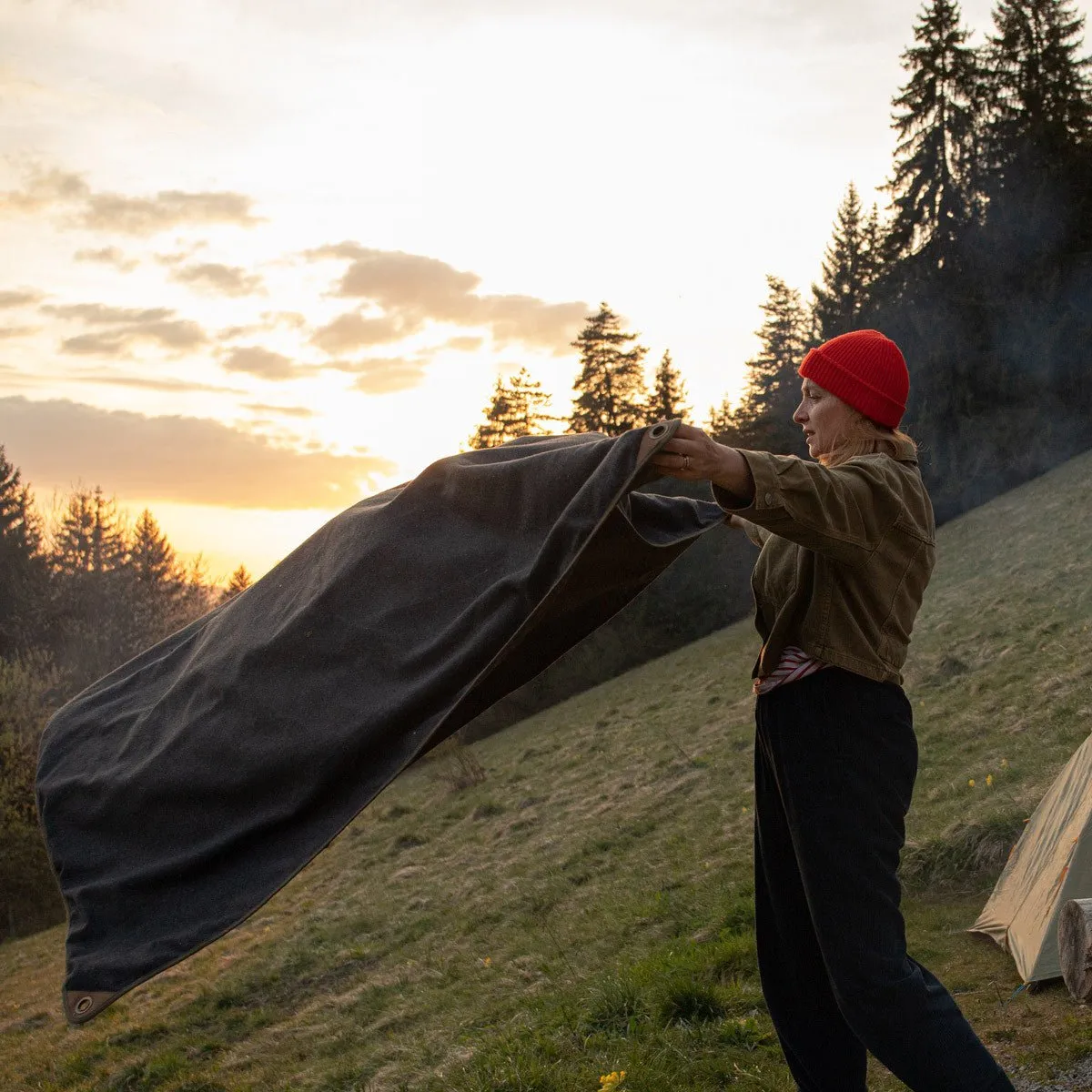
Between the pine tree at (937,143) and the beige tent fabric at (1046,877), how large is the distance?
30.4m

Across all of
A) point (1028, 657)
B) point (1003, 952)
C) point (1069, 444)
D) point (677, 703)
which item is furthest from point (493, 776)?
point (1069, 444)

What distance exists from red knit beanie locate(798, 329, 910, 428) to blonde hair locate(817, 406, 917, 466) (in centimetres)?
3

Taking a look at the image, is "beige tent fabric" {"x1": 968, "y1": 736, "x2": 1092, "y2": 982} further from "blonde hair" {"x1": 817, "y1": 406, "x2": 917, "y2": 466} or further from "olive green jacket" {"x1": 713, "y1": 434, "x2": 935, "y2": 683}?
"blonde hair" {"x1": 817, "y1": 406, "x2": 917, "y2": 466}

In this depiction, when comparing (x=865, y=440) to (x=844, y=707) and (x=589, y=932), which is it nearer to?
(x=844, y=707)

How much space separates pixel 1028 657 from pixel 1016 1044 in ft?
24.9

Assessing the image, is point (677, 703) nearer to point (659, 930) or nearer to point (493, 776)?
point (493, 776)

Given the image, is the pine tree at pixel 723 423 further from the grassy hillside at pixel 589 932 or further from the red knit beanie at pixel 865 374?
the red knit beanie at pixel 865 374

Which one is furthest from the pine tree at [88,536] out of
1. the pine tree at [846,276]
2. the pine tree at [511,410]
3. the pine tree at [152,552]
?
the pine tree at [846,276]

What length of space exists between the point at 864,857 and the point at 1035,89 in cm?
3485

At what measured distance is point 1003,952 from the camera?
510cm

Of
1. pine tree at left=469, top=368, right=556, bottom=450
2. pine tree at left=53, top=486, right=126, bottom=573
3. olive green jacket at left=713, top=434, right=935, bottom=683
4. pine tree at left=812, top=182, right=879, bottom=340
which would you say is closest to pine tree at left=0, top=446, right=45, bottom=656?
pine tree at left=53, top=486, right=126, bottom=573

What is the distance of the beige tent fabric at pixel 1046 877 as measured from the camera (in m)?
4.58

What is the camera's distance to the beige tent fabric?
180 inches

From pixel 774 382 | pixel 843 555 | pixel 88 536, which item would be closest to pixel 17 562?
pixel 88 536
